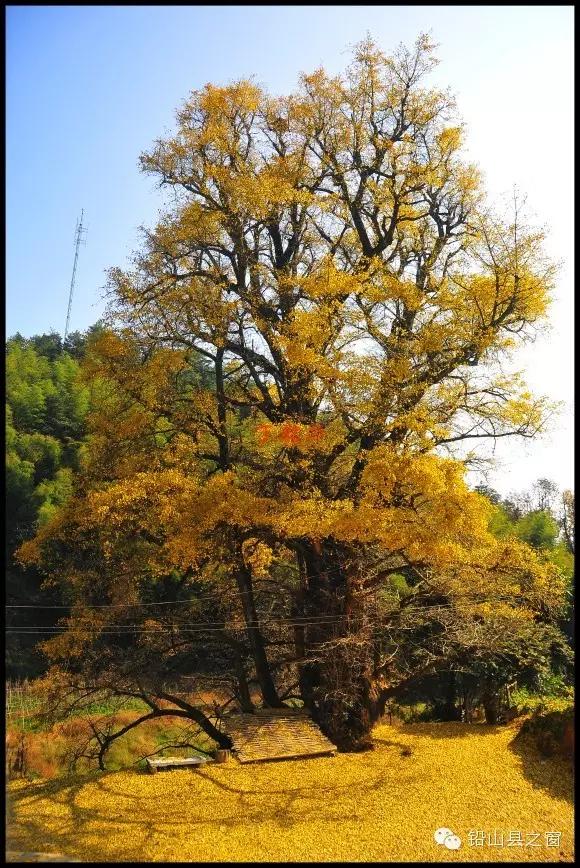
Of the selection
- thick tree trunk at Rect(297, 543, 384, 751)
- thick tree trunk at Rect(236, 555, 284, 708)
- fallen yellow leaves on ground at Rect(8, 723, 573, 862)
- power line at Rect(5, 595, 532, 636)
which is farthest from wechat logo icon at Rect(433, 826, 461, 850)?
thick tree trunk at Rect(236, 555, 284, 708)

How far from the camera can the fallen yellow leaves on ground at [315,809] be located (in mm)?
7410

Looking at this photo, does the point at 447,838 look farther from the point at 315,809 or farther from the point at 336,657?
the point at 336,657

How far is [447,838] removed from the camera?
7.61 m

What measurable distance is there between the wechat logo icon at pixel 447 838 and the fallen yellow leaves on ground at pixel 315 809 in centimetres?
6

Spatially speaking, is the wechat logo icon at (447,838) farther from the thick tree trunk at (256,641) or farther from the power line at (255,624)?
the thick tree trunk at (256,641)

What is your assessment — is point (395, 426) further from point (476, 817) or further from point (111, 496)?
point (476, 817)

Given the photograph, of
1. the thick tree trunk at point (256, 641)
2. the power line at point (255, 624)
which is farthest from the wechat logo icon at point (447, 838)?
the thick tree trunk at point (256, 641)

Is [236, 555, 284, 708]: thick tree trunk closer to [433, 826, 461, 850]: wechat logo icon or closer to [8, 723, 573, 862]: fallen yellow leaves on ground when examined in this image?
[8, 723, 573, 862]: fallen yellow leaves on ground

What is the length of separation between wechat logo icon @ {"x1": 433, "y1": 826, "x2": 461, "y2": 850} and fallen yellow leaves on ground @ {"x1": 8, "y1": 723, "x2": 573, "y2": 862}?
65 mm

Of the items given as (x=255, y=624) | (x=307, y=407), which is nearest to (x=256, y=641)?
(x=255, y=624)

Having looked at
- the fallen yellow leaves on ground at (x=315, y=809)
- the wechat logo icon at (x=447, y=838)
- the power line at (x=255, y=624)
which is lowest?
the fallen yellow leaves on ground at (x=315, y=809)

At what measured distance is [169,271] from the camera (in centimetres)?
1380

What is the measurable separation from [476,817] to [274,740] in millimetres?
3256

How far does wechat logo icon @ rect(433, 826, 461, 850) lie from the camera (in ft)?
24.5
